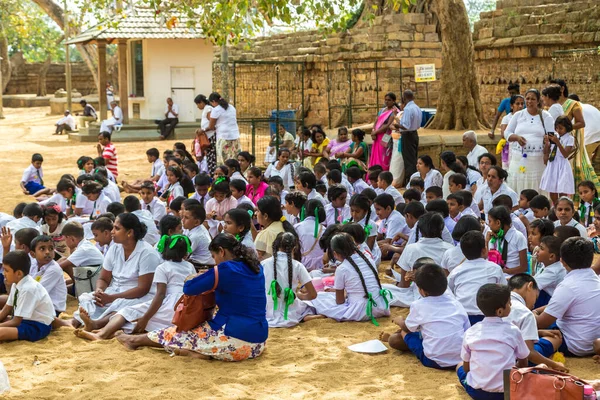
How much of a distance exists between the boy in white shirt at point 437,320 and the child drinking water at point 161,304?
6.01 ft

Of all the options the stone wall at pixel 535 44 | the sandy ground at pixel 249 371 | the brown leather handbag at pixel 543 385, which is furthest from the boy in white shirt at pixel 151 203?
the stone wall at pixel 535 44

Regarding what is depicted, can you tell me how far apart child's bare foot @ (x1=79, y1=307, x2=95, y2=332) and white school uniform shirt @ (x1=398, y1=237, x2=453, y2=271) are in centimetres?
258

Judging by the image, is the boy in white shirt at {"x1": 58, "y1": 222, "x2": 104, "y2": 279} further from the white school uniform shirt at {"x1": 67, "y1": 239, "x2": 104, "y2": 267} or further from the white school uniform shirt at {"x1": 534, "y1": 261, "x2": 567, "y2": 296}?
the white school uniform shirt at {"x1": 534, "y1": 261, "x2": 567, "y2": 296}

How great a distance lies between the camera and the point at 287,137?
560 inches

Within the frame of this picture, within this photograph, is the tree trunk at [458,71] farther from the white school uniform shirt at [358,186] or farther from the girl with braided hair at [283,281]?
the girl with braided hair at [283,281]

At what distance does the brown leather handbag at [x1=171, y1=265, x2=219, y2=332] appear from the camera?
5699mm

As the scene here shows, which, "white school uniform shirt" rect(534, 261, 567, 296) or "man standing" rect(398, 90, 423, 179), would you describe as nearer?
"white school uniform shirt" rect(534, 261, 567, 296)

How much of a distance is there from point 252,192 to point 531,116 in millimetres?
3500

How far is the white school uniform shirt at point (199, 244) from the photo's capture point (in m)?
7.62

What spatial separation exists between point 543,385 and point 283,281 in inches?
113

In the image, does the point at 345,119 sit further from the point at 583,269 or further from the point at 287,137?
the point at 583,269

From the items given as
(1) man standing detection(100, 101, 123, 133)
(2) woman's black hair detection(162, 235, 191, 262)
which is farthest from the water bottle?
(1) man standing detection(100, 101, 123, 133)

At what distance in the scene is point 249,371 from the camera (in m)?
5.62

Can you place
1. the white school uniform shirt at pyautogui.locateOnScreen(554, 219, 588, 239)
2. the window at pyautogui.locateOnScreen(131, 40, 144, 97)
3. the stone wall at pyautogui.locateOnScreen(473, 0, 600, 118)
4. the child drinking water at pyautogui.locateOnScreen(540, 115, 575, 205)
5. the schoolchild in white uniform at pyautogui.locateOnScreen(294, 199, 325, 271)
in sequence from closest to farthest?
the white school uniform shirt at pyautogui.locateOnScreen(554, 219, 588, 239) < the schoolchild in white uniform at pyautogui.locateOnScreen(294, 199, 325, 271) < the child drinking water at pyautogui.locateOnScreen(540, 115, 575, 205) < the stone wall at pyautogui.locateOnScreen(473, 0, 600, 118) < the window at pyautogui.locateOnScreen(131, 40, 144, 97)
